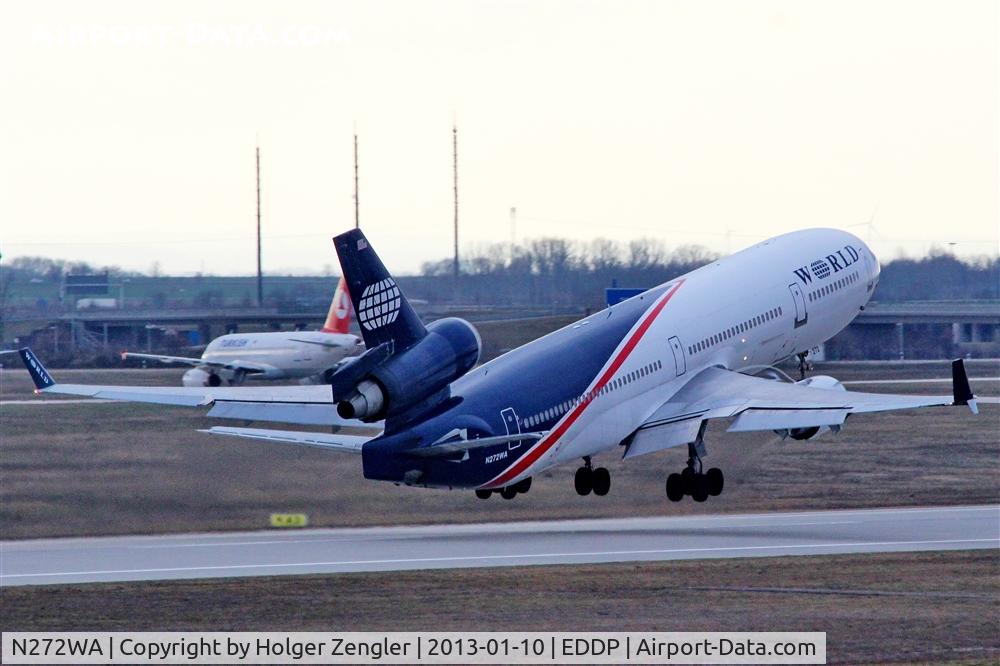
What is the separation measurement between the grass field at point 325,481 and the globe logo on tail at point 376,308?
26.6 m

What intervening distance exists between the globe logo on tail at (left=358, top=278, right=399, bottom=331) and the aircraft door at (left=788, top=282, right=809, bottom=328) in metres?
20.8

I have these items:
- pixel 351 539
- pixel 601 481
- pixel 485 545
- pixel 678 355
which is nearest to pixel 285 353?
pixel 351 539

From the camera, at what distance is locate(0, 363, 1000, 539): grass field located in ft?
254

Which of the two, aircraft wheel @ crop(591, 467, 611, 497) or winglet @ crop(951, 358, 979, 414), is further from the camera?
aircraft wheel @ crop(591, 467, 611, 497)

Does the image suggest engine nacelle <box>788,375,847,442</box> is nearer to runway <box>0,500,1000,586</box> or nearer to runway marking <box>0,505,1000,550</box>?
runway <box>0,500,1000,586</box>

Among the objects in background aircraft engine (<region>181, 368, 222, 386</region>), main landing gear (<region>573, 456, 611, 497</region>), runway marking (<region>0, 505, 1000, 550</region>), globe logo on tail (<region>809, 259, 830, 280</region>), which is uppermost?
globe logo on tail (<region>809, 259, 830, 280</region>)

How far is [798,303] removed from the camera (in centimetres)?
5856

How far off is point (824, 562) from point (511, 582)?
14.1 m

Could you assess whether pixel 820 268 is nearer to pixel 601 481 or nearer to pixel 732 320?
pixel 732 320

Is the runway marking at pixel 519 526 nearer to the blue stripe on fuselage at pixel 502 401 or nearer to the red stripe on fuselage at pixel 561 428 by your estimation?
the red stripe on fuselage at pixel 561 428

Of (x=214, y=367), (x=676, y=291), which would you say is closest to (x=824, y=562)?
(x=676, y=291)

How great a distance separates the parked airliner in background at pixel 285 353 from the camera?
85.3m

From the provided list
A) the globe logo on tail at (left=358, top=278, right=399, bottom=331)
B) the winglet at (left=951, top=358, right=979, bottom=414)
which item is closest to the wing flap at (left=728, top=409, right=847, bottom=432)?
the winglet at (left=951, top=358, right=979, bottom=414)

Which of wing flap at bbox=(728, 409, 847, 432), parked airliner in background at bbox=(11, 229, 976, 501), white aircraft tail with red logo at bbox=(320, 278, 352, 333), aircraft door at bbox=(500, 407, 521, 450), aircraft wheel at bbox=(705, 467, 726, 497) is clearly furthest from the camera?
white aircraft tail with red logo at bbox=(320, 278, 352, 333)
